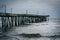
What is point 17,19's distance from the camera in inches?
63.4

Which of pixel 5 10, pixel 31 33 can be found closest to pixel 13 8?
pixel 5 10

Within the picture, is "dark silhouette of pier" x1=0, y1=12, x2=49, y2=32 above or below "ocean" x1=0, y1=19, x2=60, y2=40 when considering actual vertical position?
above

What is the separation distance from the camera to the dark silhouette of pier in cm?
159

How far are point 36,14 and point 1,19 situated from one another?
1.67ft

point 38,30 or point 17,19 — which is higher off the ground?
point 17,19

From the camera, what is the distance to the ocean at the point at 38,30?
160cm

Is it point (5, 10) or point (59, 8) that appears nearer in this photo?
point (5, 10)

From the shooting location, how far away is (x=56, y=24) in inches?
65.2

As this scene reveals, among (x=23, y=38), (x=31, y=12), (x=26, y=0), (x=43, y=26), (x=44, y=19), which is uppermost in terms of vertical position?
(x=26, y=0)

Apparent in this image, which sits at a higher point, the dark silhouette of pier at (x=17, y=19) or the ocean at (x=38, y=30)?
the dark silhouette of pier at (x=17, y=19)

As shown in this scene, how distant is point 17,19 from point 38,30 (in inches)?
13.7

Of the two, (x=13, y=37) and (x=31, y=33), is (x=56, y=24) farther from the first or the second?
(x=13, y=37)

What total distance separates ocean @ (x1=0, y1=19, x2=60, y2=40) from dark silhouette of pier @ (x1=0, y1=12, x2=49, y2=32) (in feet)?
0.19

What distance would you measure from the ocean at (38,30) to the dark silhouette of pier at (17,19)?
0.06m
